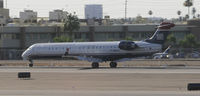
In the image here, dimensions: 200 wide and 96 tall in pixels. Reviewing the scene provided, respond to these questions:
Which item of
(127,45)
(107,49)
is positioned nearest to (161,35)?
(127,45)

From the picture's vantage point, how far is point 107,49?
5662 cm

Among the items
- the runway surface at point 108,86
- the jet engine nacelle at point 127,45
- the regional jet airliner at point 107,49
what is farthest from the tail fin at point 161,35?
the runway surface at point 108,86

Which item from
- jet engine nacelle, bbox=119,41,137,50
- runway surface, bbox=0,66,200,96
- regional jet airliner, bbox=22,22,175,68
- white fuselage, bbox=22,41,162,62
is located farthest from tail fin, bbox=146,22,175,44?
runway surface, bbox=0,66,200,96

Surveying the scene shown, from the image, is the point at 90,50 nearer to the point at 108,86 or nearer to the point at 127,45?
the point at 127,45

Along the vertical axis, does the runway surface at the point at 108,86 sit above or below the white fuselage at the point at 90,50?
below

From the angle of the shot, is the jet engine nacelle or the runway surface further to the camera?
the jet engine nacelle

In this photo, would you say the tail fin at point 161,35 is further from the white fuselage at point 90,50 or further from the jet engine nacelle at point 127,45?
the jet engine nacelle at point 127,45

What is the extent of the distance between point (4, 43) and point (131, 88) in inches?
2866

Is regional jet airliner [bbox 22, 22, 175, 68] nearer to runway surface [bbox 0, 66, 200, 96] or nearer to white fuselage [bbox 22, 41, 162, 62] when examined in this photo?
white fuselage [bbox 22, 41, 162, 62]

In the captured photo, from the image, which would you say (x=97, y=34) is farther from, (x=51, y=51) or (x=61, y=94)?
(x=61, y=94)

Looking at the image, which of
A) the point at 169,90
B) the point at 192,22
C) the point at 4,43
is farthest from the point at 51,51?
the point at 192,22

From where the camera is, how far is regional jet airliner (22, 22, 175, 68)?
54588 mm

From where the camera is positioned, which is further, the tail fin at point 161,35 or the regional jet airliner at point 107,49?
the tail fin at point 161,35

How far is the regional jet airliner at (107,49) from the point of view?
5459 centimetres
